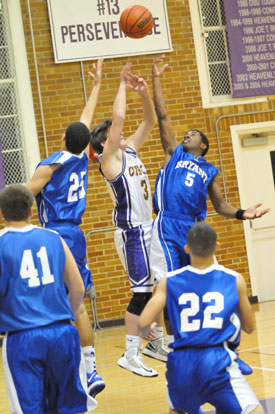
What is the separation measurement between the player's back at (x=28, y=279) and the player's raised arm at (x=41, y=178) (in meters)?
1.35

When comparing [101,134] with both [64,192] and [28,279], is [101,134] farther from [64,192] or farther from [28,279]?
[28,279]

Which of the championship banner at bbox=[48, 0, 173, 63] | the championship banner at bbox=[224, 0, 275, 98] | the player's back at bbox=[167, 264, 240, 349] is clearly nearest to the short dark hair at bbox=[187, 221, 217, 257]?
the player's back at bbox=[167, 264, 240, 349]

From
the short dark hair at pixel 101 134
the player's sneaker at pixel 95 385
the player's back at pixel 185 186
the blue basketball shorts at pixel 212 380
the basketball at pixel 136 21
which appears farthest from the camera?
the basketball at pixel 136 21

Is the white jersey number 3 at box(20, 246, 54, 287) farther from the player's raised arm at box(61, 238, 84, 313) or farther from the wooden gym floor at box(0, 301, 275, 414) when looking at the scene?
the wooden gym floor at box(0, 301, 275, 414)

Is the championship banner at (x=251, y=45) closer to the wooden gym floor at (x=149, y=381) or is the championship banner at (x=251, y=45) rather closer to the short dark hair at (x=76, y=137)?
the wooden gym floor at (x=149, y=381)

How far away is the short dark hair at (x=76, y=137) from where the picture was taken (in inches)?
201

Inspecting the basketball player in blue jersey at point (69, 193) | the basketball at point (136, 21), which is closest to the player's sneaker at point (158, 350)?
the basketball player in blue jersey at point (69, 193)

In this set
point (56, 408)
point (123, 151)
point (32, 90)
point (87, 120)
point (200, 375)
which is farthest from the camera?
point (32, 90)

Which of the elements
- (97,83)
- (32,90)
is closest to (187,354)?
(97,83)

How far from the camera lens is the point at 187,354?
11.7 ft

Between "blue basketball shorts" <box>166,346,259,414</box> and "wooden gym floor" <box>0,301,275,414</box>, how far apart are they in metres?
1.16

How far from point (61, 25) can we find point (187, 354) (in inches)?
300

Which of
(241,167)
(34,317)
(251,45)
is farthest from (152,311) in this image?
(251,45)

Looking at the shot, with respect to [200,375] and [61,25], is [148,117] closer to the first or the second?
[200,375]
